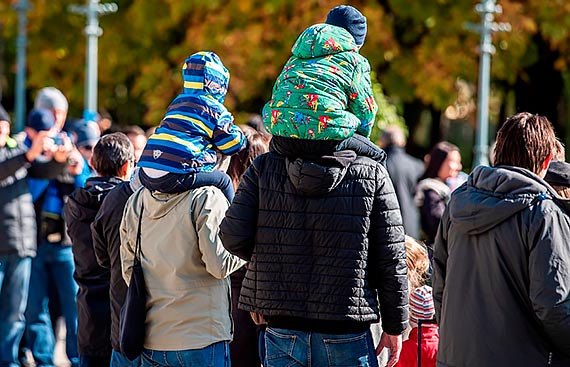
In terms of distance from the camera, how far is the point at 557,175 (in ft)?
14.9

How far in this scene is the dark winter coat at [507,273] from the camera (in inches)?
147

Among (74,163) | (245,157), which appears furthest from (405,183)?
(245,157)

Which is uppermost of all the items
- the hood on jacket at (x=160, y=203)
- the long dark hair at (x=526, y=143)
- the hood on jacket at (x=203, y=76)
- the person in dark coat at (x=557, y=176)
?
the hood on jacket at (x=203, y=76)

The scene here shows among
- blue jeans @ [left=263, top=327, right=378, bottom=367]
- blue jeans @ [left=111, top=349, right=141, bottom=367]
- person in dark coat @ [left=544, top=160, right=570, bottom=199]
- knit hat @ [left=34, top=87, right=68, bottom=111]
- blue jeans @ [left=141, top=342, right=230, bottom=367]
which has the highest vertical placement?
knit hat @ [left=34, top=87, right=68, bottom=111]

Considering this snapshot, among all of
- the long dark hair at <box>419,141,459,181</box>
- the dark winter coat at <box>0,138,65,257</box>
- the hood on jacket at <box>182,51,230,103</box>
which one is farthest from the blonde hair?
the long dark hair at <box>419,141,459,181</box>

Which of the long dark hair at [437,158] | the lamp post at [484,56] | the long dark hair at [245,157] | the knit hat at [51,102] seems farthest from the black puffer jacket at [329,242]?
the lamp post at [484,56]

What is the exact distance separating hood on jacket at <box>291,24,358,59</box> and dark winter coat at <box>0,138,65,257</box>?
3.86 metres

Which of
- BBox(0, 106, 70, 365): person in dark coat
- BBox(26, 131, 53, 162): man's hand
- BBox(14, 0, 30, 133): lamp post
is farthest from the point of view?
BBox(14, 0, 30, 133): lamp post

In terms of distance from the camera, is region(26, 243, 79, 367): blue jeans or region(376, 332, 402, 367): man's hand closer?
region(376, 332, 402, 367): man's hand

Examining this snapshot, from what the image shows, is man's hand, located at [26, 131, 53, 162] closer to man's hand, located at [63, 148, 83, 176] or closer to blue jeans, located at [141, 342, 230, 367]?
man's hand, located at [63, 148, 83, 176]

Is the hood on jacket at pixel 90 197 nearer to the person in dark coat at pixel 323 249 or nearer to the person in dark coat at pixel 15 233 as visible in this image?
the person in dark coat at pixel 15 233

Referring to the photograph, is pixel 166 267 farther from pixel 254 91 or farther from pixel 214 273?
pixel 254 91

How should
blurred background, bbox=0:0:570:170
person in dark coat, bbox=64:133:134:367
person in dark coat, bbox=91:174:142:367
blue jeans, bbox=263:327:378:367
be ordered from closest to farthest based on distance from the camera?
blue jeans, bbox=263:327:378:367 < person in dark coat, bbox=91:174:142:367 < person in dark coat, bbox=64:133:134:367 < blurred background, bbox=0:0:570:170

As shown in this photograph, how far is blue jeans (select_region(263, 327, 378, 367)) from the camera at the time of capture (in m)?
4.09
